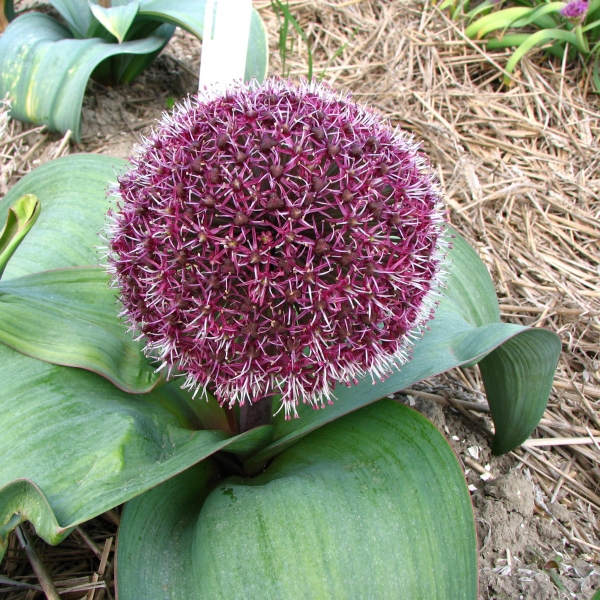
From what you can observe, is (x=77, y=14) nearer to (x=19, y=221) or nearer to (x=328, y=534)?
(x=19, y=221)

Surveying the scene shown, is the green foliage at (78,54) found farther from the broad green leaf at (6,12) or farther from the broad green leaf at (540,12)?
the broad green leaf at (540,12)

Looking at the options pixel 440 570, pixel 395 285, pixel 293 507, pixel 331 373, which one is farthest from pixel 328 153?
pixel 440 570

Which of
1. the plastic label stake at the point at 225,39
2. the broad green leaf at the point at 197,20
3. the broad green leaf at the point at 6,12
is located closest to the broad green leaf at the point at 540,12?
the broad green leaf at the point at 197,20

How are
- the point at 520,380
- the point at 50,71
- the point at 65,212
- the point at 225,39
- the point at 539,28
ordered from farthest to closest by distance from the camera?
1. the point at 539,28
2. the point at 50,71
3. the point at 225,39
4. the point at 65,212
5. the point at 520,380

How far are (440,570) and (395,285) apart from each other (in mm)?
582

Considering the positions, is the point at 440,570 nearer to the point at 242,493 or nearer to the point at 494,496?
the point at 242,493

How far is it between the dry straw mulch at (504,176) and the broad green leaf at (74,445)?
38 centimetres

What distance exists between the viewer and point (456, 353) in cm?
131

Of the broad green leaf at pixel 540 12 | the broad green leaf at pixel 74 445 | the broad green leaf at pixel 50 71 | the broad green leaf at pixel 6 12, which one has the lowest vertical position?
the broad green leaf at pixel 74 445

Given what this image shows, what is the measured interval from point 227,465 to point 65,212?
920 mm

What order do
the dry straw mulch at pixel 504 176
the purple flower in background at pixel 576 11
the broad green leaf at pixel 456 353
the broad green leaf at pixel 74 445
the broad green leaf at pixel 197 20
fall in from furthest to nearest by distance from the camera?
the purple flower in background at pixel 576 11 < the broad green leaf at pixel 197 20 < the dry straw mulch at pixel 504 176 < the broad green leaf at pixel 456 353 < the broad green leaf at pixel 74 445

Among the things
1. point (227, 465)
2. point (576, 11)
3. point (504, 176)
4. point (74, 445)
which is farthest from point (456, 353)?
point (576, 11)

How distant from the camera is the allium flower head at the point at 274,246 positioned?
1.11 meters

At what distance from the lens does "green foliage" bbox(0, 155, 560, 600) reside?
3.65 ft
